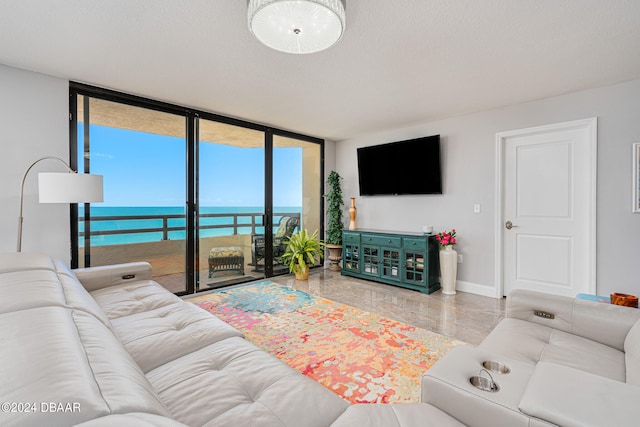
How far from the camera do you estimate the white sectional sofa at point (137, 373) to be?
56 cm

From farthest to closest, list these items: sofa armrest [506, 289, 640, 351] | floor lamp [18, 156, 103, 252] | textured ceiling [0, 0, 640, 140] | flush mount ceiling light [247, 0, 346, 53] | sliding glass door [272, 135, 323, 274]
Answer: sliding glass door [272, 135, 323, 274] < floor lamp [18, 156, 103, 252] < textured ceiling [0, 0, 640, 140] < sofa armrest [506, 289, 640, 351] < flush mount ceiling light [247, 0, 346, 53]

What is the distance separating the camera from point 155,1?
1.81 m

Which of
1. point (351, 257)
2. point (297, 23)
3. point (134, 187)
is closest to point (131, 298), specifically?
point (134, 187)

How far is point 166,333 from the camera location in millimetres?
1649

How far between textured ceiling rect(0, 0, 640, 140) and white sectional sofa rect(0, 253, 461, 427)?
1712mm

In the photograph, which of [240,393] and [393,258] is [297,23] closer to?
[240,393]

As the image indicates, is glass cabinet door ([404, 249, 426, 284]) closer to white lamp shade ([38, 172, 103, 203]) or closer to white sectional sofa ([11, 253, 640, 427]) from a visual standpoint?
white sectional sofa ([11, 253, 640, 427])

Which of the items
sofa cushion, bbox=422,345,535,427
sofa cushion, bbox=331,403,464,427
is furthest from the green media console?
sofa cushion, bbox=331,403,464,427

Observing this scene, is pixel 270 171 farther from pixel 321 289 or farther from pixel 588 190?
pixel 588 190

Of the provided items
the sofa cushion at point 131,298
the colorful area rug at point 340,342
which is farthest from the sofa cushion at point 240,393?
the sofa cushion at point 131,298

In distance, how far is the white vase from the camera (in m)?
3.96

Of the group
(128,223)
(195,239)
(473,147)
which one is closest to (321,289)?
(195,239)

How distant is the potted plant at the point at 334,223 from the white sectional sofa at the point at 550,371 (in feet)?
11.5

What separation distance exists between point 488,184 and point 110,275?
4.46 m
